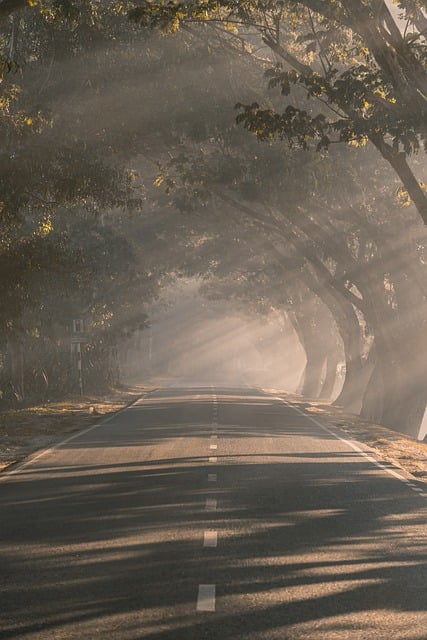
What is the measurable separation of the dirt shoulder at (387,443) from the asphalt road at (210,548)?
2.95 feet

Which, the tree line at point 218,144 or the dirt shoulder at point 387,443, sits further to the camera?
the dirt shoulder at point 387,443

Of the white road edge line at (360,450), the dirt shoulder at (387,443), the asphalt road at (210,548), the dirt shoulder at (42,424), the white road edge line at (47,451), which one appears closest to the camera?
the asphalt road at (210,548)

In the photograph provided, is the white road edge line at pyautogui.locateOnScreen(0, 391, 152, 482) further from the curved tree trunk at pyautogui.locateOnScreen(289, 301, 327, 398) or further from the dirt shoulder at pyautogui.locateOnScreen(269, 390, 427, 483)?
the curved tree trunk at pyautogui.locateOnScreen(289, 301, 327, 398)

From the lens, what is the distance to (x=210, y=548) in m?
10.5

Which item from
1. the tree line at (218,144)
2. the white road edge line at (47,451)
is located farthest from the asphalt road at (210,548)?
the tree line at (218,144)

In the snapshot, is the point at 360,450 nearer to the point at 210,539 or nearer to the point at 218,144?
the point at 210,539

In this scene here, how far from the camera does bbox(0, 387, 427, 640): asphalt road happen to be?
764 cm

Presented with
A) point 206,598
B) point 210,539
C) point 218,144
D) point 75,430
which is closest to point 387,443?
point 75,430

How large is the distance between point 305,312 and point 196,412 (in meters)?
29.7

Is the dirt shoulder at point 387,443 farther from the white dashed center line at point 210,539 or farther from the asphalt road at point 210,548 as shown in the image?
the white dashed center line at point 210,539

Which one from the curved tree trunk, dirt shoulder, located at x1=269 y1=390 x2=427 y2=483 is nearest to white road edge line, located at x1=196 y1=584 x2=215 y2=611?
dirt shoulder, located at x1=269 y1=390 x2=427 y2=483

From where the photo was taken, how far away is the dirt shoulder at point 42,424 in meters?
21.5

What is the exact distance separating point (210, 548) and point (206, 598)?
220 cm

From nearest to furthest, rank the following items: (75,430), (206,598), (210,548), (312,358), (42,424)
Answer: (206,598) → (210,548) → (75,430) → (42,424) → (312,358)
